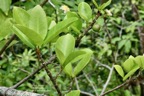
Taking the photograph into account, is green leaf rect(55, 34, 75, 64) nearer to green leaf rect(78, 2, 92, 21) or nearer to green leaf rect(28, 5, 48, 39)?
green leaf rect(28, 5, 48, 39)

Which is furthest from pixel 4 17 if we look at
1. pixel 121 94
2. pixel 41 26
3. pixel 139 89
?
pixel 139 89

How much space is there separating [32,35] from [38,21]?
37 millimetres

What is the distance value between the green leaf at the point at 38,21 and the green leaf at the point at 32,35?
0.02 meters

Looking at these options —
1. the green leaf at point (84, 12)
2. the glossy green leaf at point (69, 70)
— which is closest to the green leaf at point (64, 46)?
the glossy green leaf at point (69, 70)

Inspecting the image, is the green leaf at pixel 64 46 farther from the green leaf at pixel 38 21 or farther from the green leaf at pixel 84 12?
the green leaf at pixel 84 12

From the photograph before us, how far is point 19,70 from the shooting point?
2018 mm

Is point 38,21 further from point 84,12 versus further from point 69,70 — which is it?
point 84,12

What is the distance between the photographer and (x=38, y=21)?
603 mm

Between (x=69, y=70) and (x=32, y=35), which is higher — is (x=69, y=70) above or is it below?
below

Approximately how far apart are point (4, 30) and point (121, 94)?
5.36 ft

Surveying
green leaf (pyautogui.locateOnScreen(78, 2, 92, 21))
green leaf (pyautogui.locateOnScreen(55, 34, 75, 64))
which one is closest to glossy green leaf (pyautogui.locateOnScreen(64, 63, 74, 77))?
green leaf (pyautogui.locateOnScreen(55, 34, 75, 64))

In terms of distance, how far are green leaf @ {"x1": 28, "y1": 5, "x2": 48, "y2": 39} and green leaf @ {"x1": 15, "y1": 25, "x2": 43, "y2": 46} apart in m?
0.02

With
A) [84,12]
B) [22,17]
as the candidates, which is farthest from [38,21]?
[84,12]

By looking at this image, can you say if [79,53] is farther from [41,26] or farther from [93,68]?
[93,68]
